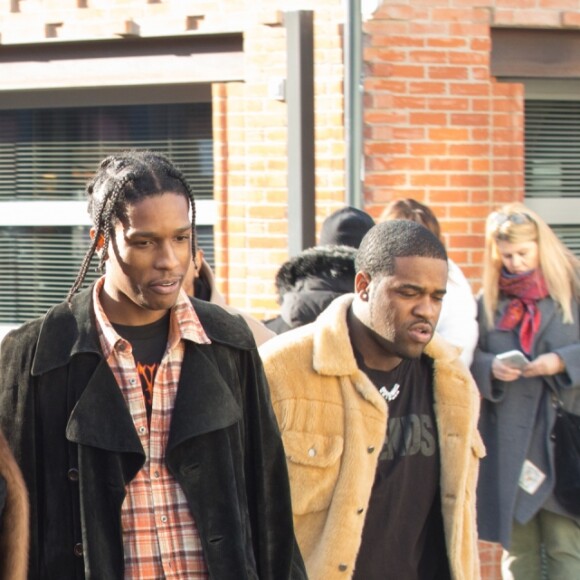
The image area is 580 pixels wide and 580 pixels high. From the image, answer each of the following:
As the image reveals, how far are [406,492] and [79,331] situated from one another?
1229 millimetres

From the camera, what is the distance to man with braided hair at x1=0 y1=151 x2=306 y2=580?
2.87 meters

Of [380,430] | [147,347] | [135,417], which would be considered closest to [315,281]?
[380,430]

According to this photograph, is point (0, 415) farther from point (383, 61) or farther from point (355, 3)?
point (383, 61)

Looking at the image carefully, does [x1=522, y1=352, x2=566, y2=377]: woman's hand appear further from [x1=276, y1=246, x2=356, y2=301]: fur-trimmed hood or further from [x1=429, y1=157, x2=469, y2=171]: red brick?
[x1=429, y1=157, x2=469, y2=171]: red brick

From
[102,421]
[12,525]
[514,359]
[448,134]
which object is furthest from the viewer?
[448,134]

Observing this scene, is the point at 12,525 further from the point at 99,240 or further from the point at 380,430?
the point at 380,430

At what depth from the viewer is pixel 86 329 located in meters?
3.00

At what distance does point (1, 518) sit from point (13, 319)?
18.1 ft

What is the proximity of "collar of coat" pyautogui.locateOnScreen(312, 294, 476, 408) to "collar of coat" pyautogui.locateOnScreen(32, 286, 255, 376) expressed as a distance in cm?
55

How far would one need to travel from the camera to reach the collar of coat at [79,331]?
2.94 m

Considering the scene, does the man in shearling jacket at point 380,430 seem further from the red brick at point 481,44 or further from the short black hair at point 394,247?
the red brick at point 481,44

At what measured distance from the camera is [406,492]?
3709 millimetres

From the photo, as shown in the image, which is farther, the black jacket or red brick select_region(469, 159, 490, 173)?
red brick select_region(469, 159, 490, 173)

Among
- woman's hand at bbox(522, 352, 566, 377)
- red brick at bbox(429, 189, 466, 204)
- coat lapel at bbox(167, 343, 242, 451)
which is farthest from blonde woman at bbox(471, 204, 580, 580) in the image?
A: coat lapel at bbox(167, 343, 242, 451)
